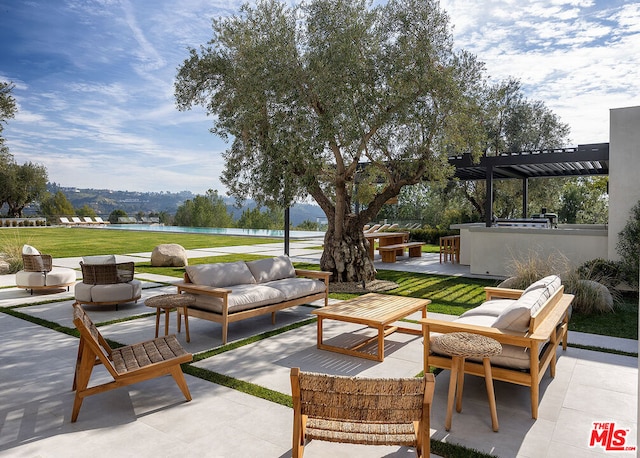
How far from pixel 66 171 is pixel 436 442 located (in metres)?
41.0

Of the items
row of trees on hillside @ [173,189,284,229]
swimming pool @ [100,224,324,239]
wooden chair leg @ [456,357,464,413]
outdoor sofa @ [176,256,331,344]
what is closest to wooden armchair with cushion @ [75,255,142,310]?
outdoor sofa @ [176,256,331,344]

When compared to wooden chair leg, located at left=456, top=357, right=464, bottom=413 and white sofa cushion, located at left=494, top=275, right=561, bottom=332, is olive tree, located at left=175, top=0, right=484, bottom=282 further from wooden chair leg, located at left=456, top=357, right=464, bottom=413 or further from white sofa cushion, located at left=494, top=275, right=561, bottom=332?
wooden chair leg, located at left=456, top=357, right=464, bottom=413

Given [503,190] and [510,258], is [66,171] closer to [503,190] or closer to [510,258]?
[503,190]

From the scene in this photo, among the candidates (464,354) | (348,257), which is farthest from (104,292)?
(464,354)

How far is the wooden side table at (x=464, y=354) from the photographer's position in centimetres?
312

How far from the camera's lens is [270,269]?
6758 mm

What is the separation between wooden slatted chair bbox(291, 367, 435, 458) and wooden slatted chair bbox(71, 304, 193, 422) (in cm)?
171

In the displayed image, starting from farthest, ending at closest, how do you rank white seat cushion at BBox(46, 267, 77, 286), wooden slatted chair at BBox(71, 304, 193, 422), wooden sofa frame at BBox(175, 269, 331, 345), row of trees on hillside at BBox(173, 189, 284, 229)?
row of trees on hillside at BBox(173, 189, 284, 229), white seat cushion at BBox(46, 267, 77, 286), wooden sofa frame at BBox(175, 269, 331, 345), wooden slatted chair at BBox(71, 304, 193, 422)

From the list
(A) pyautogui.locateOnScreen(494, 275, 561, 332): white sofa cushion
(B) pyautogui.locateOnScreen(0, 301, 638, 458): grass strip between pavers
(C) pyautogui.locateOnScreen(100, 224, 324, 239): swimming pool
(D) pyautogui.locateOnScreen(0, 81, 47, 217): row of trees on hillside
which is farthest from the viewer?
(D) pyautogui.locateOnScreen(0, 81, 47, 217): row of trees on hillside

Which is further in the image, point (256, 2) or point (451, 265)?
point (451, 265)

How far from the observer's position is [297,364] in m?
4.49

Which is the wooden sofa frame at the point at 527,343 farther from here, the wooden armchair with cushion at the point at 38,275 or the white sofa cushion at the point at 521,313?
the wooden armchair with cushion at the point at 38,275

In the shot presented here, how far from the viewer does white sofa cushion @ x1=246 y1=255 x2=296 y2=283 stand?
6582 mm

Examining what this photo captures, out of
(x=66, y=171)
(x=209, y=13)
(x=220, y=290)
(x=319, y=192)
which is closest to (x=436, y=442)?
(x=220, y=290)
